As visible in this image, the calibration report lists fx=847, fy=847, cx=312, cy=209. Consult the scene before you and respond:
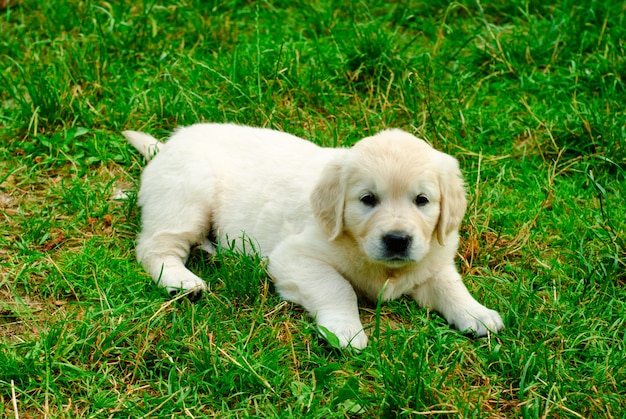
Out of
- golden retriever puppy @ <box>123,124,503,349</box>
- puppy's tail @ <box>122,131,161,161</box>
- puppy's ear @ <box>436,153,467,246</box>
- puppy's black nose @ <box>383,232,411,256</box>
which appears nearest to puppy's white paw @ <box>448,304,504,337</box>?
golden retriever puppy @ <box>123,124,503,349</box>

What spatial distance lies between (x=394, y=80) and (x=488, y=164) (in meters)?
0.99

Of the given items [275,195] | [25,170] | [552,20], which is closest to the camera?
[275,195]

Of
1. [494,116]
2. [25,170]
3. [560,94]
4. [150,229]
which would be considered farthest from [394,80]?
[25,170]

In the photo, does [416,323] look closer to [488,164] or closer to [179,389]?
[179,389]

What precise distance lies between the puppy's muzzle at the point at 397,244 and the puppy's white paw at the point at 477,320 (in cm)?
47

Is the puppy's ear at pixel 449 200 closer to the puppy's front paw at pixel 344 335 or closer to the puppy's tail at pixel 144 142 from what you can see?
the puppy's front paw at pixel 344 335

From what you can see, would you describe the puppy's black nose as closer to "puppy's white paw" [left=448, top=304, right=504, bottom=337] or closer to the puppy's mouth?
the puppy's mouth

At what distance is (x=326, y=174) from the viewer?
4.35m

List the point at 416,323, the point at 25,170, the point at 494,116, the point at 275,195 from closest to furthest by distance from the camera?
the point at 416,323 → the point at 275,195 → the point at 25,170 → the point at 494,116

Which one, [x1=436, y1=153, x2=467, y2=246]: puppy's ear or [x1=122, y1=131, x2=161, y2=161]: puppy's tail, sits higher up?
[x1=436, y1=153, x2=467, y2=246]: puppy's ear

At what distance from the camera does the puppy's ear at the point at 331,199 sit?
14.0 ft

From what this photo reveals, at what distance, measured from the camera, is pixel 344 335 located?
159 inches

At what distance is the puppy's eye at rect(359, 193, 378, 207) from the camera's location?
4199mm

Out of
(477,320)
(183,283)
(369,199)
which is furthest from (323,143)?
(477,320)
